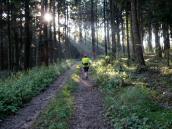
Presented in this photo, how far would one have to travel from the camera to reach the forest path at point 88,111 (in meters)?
11.7

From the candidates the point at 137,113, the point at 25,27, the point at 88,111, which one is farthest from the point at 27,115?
the point at 25,27

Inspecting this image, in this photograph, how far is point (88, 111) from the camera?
45.9 ft

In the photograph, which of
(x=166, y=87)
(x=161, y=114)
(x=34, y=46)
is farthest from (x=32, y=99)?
(x=34, y=46)

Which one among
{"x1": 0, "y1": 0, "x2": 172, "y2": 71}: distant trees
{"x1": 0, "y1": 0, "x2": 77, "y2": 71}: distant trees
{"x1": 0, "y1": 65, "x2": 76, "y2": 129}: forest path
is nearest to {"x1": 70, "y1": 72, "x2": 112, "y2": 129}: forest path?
{"x1": 0, "y1": 65, "x2": 76, "y2": 129}: forest path

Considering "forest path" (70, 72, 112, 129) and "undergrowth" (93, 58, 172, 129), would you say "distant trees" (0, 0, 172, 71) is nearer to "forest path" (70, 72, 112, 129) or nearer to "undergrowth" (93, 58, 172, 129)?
"forest path" (70, 72, 112, 129)

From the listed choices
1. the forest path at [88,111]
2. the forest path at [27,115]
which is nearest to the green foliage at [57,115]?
the forest path at [88,111]

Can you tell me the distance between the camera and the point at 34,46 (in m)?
60.0

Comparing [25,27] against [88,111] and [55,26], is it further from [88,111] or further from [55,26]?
[55,26]

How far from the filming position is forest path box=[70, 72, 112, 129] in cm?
1173

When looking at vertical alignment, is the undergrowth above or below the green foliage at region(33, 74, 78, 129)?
above

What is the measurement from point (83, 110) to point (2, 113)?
3293 mm

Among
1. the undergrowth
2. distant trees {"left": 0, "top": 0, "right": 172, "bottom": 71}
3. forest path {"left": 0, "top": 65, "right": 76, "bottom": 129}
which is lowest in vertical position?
forest path {"left": 0, "top": 65, "right": 76, "bottom": 129}

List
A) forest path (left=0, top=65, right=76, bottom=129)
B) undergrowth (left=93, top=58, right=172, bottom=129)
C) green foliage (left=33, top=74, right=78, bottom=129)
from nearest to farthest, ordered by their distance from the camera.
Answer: undergrowth (left=93, top=58, right=172, bottom=129), green foliage (left=33, top=74, right=78, bottom=129), forest path (left=0, top=65, right=76, bottom=129)

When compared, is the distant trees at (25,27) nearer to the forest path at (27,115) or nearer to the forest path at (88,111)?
the forest path at (88,111)
